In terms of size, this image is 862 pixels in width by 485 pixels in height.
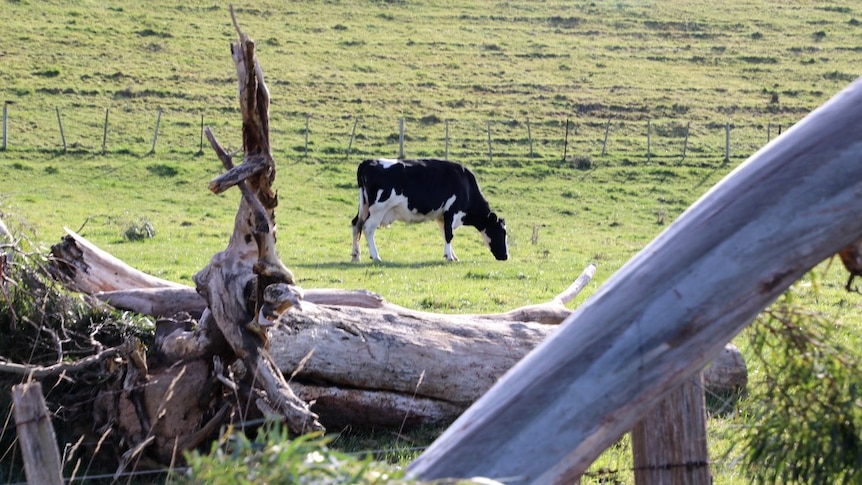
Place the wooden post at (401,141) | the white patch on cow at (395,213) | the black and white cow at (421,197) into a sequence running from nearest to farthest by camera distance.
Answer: the white patch on cow at (395,213) → the black and white cow at (421,197) → the wooden post at (401,141)

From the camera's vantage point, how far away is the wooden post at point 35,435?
142 inches

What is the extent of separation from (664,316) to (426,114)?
4077 cm

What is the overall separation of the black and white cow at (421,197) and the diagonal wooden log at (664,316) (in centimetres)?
1804

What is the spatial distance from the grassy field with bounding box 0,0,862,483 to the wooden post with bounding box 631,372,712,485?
2.04m

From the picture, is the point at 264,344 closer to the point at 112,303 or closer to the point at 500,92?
the point at 112,303

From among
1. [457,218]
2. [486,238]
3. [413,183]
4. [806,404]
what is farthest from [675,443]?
[413,183]

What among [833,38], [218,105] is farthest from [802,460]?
[833,38]

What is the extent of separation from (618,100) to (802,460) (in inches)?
1772

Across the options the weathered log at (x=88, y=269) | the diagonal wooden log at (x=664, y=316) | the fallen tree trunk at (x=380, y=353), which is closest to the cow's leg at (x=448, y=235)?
the weathered log at (x=88, y=269)

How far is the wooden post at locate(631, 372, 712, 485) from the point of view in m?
3.71

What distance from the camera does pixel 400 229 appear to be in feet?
82.7

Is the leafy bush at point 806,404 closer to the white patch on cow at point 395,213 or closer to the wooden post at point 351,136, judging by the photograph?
the white patch on cow at point 395,213

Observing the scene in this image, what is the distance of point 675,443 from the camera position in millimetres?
3721

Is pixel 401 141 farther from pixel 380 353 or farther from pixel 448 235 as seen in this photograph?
pixel 380 353
